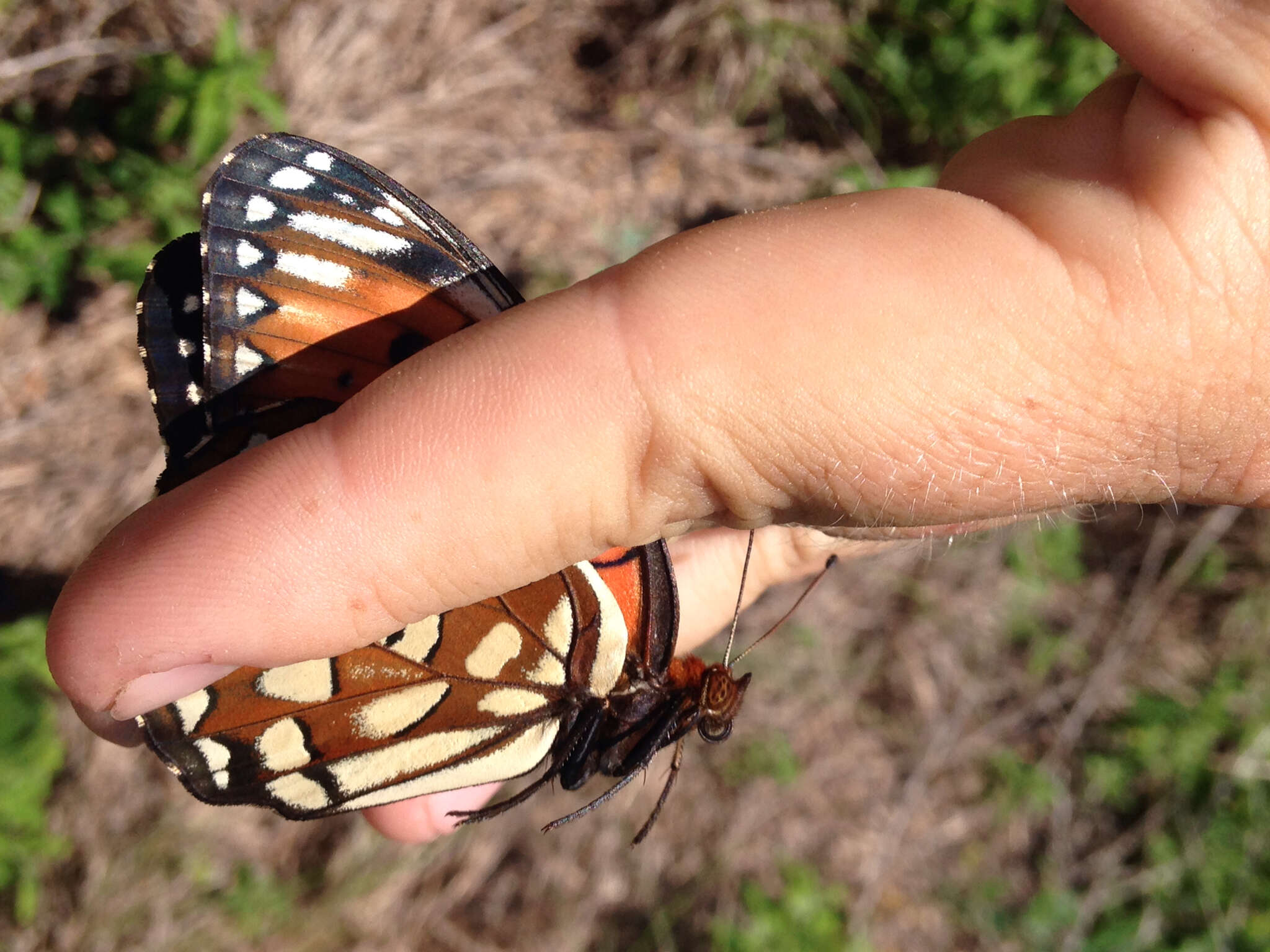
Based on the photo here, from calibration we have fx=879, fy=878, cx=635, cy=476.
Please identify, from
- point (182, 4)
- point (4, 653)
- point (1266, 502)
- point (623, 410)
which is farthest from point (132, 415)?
point (1266, 502)

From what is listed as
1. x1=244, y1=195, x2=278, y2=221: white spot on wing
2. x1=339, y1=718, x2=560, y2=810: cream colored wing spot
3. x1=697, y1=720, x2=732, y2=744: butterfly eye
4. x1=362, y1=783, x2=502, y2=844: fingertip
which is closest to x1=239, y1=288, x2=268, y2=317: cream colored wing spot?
x1=244, y1=195, x2=278, y2=221: white spot on wing

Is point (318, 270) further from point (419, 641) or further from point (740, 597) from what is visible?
point (740, 597)

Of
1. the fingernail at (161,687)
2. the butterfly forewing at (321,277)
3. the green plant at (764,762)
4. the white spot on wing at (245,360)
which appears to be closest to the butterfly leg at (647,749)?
the fingernail at (161,687)

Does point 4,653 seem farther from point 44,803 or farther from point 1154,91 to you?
point 1154,91

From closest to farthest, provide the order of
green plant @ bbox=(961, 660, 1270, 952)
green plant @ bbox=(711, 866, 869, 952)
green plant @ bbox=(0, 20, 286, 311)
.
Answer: green plant @ bbox=(0, 20, 286, 311)
green plant @ bbox=(711, 866, 869, 952)
green plant @ bbox=(961, 660, 1270, 952)

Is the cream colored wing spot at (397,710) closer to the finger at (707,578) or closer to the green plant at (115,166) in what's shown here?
the finger at (707,578)

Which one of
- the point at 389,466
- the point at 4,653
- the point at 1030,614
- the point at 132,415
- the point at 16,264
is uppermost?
the point at 389,466

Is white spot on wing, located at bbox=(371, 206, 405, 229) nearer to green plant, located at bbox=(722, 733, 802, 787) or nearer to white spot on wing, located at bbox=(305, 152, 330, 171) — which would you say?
white spot on wing, located at bbox=(305, 152, 330, 171)
